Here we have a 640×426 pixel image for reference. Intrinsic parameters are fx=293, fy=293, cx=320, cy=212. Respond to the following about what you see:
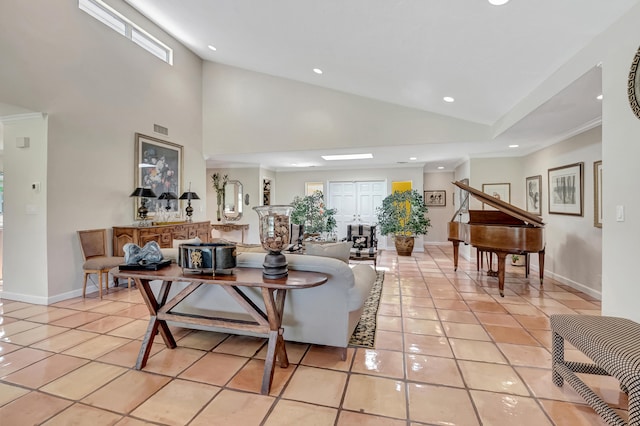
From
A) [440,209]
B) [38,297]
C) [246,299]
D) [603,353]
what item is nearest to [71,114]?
[38,297]

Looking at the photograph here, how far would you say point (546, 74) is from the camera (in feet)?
9.91

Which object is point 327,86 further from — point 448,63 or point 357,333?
point 357,333

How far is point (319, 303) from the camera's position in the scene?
89.7 inches

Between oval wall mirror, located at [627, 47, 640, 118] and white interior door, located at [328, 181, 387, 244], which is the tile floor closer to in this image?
oval wall mirror, located at [627, 47, 640, 118]

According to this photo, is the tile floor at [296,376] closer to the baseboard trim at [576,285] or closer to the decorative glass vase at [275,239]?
the baseboard trim at [576,285]

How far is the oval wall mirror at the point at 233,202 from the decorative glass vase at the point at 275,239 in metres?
6.56

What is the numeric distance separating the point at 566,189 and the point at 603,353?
3.98 m

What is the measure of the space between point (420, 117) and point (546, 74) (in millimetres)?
2324

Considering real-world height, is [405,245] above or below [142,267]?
below

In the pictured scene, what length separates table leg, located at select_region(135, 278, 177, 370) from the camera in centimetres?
219

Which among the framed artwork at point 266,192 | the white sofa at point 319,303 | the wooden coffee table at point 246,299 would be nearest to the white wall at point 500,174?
the white sofa at point 319,303

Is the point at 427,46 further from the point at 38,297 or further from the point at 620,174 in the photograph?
the point at 38,297

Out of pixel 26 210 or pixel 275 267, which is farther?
pixel 26 210

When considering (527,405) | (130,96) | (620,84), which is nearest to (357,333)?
(527,405)
